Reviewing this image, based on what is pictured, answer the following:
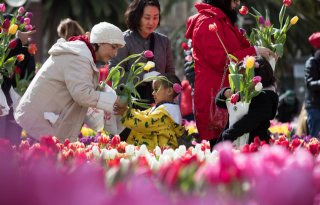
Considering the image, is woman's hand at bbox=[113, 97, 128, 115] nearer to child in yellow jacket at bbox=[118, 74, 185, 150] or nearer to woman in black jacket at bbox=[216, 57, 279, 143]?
child in yellow jacket at bbox=[118, 74, 185, 150]

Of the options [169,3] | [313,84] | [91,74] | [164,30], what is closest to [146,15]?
[91,74]

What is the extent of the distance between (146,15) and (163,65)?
0.44m

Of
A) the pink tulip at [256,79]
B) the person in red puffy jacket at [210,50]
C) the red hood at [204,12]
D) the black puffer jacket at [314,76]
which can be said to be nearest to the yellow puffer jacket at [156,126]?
the person in red puffy jacket at [210,50]

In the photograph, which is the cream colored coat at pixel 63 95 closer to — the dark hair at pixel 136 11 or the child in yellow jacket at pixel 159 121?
the child in yellow jacket at pixel 159 121

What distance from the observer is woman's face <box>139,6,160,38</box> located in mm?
6316

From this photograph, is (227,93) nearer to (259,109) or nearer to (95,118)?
(259,109)

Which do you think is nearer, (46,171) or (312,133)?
(46,171)

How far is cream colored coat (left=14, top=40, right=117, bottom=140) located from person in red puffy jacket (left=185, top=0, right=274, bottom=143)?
26.0 inches

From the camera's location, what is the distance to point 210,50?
18.8ft

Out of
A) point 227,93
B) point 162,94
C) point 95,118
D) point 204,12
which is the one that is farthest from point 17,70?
point 227,93

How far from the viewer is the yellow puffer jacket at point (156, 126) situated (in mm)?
5748

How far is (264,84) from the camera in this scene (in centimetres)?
538

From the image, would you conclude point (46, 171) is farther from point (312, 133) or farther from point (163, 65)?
point (312, 133)

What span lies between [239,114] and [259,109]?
12cm
